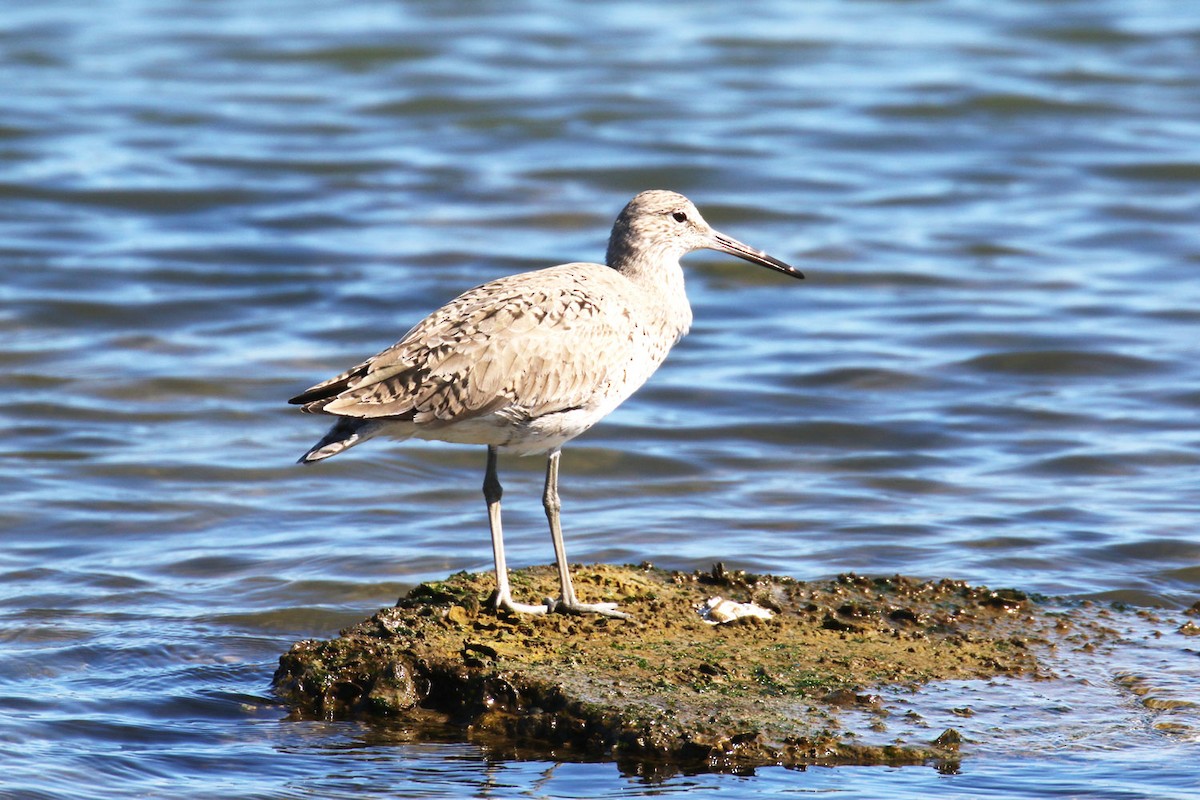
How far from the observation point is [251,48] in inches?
885

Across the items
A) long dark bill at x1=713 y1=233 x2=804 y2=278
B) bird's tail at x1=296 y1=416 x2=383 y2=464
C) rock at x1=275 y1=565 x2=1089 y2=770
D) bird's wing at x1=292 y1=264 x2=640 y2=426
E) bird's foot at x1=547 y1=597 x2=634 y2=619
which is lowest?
rock at x1=275 y1=565 x2=1089 y2=770

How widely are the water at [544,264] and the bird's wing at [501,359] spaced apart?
4.47ft

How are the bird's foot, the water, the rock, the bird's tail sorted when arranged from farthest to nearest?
1. the water
2. the bird's foot
3. the bird's tail
4. the rock

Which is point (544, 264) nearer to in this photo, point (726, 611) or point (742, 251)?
point (742, 251)

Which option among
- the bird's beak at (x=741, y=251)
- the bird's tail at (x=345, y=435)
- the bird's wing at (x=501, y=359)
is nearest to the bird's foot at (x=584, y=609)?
the bird's wing at (x=501, y=359)

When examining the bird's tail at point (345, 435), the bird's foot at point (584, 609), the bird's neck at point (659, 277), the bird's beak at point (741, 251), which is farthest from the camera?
the bird's beak at point (741, 251)

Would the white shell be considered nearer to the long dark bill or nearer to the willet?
the willet

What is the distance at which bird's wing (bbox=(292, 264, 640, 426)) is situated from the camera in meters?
6.83

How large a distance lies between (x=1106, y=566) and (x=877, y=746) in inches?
131

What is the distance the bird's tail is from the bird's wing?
4.0 inches

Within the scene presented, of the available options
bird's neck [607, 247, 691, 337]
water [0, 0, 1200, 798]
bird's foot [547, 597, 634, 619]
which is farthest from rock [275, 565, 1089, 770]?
bird's neck [607, 247, 691, 337]

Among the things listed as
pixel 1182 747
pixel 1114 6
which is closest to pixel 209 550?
pixel 1182 747

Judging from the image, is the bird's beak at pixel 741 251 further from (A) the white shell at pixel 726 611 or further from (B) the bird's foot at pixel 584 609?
(B) the bird's foot at pixel 584 609

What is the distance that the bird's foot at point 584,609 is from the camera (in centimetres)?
691
